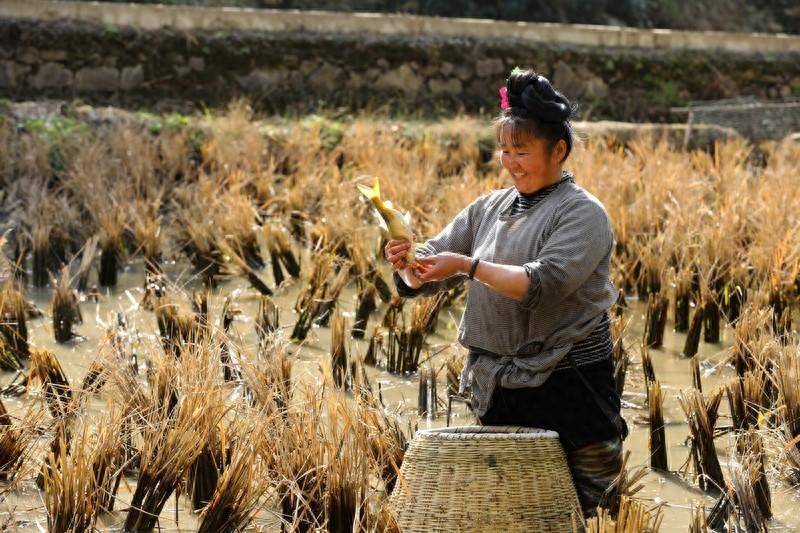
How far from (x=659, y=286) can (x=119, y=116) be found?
Answer: 6159 mm

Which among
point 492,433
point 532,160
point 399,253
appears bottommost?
point 492,433

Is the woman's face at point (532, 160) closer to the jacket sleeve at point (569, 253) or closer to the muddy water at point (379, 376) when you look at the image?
the jacket sleeve at point (569, 253)

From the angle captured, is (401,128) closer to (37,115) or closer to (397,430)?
(37,115)

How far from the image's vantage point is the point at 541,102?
10.7 ft

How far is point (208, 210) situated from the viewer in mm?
8008

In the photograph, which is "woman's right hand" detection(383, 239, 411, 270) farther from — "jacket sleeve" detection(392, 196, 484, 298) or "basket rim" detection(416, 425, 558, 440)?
"basket rim" detection(416, 425, 558, 440)

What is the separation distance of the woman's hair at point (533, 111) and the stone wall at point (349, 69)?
33.1 ft

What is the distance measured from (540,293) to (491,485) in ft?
1.66

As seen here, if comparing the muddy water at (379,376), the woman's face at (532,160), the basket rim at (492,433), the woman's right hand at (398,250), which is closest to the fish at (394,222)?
the woman's right hand at (398,250)

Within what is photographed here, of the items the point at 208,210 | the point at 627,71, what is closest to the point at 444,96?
the point at 627,71

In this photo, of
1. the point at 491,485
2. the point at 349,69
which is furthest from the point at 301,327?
the point at 349,69

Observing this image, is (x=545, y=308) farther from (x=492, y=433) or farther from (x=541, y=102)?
(x=541, y=102)

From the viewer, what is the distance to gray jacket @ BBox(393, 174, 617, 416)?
10.4ft

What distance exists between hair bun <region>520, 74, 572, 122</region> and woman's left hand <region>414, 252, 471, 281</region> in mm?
441
